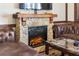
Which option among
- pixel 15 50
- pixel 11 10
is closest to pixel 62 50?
pixel 15 50

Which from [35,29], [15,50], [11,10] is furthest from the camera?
[35,29]

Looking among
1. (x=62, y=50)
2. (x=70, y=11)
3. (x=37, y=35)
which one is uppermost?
(x=70, y=11)

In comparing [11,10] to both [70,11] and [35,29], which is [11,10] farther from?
[70,11]

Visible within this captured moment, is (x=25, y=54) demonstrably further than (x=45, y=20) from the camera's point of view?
No

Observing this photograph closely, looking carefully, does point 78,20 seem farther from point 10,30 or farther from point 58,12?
point 10,30

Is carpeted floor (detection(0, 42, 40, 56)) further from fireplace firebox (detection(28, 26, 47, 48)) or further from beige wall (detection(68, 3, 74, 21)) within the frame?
beige wall (detection(68, 3, 74, 21))

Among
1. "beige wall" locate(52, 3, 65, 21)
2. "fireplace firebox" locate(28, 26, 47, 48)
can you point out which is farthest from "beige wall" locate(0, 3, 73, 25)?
"fireplace firebox" locate(28, 26, 47, 48)

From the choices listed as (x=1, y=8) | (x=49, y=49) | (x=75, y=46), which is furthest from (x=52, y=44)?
(x=1, y=8)

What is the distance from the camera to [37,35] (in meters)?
2.42

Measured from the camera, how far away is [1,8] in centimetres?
226

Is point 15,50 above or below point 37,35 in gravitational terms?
below

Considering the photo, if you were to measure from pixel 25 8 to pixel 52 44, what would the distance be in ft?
1.85

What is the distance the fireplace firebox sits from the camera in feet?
7.64

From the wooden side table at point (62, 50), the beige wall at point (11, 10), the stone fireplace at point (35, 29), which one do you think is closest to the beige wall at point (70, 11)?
the beige wall at point (11, 10)
